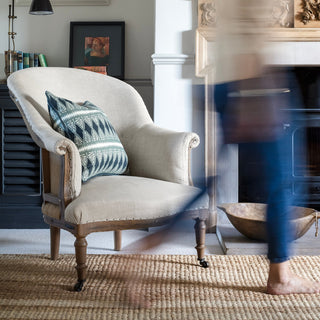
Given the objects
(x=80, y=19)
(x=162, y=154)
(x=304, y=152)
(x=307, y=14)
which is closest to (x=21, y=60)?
(x=80, y=19)

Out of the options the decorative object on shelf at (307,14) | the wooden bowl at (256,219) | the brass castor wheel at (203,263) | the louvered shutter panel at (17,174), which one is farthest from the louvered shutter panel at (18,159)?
the decorative object on shelf at (307,14)

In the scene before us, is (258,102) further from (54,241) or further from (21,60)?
(21,60)

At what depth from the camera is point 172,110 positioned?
2992mm

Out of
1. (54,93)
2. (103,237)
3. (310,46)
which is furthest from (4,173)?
(310,46)

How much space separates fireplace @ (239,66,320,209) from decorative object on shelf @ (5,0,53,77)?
1.55m

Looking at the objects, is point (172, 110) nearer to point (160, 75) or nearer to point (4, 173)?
point (160, 75)

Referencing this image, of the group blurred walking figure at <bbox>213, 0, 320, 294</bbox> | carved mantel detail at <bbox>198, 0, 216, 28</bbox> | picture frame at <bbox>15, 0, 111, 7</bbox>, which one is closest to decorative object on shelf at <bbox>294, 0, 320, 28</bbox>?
carved mantel detail at <bbox>198, 0, 216, 28</bbox>

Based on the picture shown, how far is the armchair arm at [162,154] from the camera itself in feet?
7.27

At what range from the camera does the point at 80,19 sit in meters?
3.49

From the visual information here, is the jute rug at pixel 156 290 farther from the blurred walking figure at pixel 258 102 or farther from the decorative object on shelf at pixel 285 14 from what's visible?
the decorative object on shelf at pixel 285 14

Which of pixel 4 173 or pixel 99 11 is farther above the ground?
pixel 99 11

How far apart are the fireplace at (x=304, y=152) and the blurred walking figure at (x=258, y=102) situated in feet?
4.72

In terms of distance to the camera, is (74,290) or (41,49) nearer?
(74,290)

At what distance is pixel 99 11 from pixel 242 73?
2.87 meters
